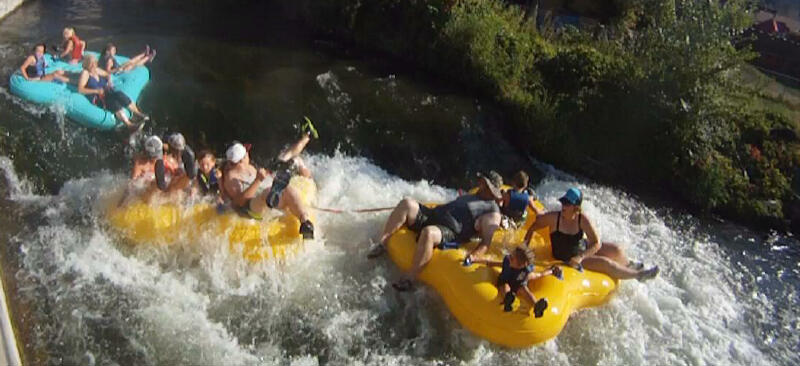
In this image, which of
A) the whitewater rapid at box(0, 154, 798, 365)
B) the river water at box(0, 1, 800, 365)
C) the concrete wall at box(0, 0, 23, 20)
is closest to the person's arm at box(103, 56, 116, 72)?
the river water at box(0, 1, 800, 365)

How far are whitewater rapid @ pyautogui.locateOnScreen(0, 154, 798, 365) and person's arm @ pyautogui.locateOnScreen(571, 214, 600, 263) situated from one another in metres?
0.58

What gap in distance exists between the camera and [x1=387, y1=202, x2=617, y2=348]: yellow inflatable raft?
645 cm

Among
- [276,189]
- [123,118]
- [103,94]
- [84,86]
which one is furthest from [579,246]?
[84,86]

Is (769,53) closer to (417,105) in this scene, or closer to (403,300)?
(417,105)

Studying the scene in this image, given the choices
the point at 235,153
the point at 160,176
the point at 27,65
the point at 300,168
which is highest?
the point at 235,153

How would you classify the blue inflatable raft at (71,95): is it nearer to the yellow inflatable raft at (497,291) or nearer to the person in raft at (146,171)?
the person in raft at (146,171)

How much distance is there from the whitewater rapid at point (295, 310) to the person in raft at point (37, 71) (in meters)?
2.66

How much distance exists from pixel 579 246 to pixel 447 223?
1421 millimetres

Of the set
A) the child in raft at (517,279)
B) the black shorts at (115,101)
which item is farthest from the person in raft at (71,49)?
the child in raft at (517,279)

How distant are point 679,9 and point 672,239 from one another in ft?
15.1

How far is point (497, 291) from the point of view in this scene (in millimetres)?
6605

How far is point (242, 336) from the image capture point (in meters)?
6.50

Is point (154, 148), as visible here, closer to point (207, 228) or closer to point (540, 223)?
point (207, 228)

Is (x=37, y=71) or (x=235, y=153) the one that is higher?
(x=235, y=153)
